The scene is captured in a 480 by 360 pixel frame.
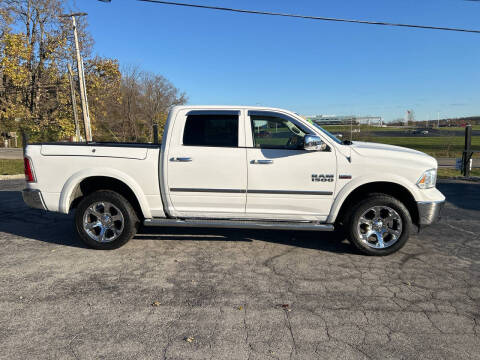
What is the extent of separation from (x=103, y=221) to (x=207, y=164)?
1.70 m

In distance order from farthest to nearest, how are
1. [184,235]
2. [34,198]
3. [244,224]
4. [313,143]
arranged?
[184,235] < [34,198] < [244,224] < [313,143]

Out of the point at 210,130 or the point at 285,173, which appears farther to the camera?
the point at 210,130

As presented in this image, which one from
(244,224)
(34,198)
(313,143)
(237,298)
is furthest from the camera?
(34,198)

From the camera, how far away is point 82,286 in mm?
3516

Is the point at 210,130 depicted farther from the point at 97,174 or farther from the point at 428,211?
the point at 428,211

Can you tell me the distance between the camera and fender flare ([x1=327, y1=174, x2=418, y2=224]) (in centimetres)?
424

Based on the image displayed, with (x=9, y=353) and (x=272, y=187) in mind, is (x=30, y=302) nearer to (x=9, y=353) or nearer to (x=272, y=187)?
(x=9, y=353)

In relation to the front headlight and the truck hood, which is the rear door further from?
the front headlight

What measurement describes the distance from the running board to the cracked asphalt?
389 millimetres

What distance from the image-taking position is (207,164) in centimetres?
438

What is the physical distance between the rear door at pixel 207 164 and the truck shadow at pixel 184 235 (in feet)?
2.60

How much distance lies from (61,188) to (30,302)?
1.80 meters

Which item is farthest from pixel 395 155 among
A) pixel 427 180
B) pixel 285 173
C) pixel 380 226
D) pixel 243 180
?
pixel 243 180

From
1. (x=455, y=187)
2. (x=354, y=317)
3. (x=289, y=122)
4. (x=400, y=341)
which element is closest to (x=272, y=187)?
(x=289, y=122)
